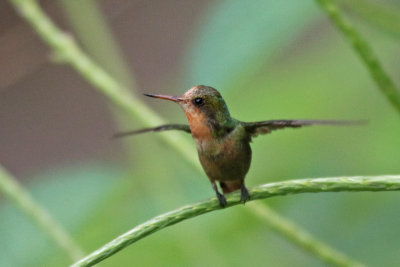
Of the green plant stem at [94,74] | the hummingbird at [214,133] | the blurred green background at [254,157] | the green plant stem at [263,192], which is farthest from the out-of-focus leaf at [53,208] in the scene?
the green plant stem at [263,192]

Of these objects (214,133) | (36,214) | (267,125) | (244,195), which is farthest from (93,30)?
(244,195)

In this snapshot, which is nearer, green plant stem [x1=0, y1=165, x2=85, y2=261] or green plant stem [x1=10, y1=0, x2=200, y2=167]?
green plant stem [x1=0, y1=165, x2=85, y2=261]

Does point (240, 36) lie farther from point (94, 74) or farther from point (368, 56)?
point (368, 56)

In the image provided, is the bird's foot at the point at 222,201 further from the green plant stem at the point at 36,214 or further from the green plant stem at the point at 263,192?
the green plant stem at the point at 36,214

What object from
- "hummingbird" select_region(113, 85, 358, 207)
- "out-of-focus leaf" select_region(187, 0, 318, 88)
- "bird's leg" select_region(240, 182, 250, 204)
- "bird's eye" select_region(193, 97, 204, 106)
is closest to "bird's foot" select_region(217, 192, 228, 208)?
"bird's leg" select_region(240, 182, 250, 204)

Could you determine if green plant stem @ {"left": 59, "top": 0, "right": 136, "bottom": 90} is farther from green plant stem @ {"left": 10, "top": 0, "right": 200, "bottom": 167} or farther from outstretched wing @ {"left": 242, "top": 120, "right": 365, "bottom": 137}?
outstretched wing @ {"left": 242, "top": 120, "right": 365, "bottom": 137}

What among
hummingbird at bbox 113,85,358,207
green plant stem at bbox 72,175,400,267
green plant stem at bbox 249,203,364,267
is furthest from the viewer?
hummingbird at bbox 113,85,358,207

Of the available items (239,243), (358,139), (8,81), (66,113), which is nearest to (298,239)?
(239,243)

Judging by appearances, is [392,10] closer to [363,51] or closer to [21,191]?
[363,51]
